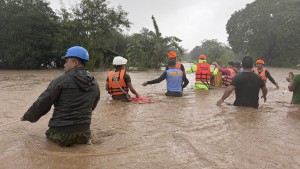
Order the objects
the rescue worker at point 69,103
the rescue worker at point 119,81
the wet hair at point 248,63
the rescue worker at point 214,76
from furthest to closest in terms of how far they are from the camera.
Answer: the rescue worker at point 214,76 < the rescue worker at point 119,81 < the wet hair at point 248,63 < the rescue worker at point 69,103

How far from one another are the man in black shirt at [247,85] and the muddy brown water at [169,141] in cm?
25

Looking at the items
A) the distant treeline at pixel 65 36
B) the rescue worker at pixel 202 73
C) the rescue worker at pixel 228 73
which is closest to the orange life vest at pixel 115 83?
the rescue worker at pixel 202 73

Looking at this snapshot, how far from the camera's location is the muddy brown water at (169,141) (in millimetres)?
3898

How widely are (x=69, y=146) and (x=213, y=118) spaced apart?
324 cm

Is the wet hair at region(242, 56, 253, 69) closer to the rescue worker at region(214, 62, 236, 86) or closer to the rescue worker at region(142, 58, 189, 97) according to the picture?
the rescue worker at region(142, 58, 189, 97)

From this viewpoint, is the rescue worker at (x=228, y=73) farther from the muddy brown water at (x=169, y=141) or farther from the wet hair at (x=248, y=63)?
the wet hair at (x=248, y=63)

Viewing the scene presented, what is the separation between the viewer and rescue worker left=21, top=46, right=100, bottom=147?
4.26 meters

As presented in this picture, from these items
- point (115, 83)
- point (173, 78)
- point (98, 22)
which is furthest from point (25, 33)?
point (115, 83)

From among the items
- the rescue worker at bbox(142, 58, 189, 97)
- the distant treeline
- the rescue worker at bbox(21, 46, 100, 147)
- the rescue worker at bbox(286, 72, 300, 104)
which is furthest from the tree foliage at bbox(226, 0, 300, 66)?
the rescue worker at bbox(21, 46, 100, 147)

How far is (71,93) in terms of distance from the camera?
4387 mm

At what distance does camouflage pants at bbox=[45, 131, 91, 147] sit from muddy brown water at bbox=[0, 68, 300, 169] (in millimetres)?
104

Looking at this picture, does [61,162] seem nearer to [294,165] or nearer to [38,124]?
[38,124]

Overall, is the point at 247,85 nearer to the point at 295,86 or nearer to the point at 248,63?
the point at 248,63

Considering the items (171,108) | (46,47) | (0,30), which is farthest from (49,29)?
(171,108)
